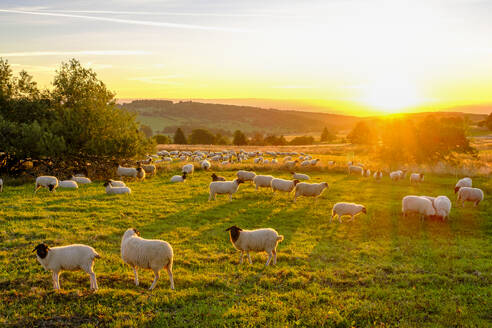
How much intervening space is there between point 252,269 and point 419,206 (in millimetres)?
10823

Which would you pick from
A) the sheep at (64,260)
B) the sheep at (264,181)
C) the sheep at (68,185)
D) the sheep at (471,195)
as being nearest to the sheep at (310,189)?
the sheep at (264,181)

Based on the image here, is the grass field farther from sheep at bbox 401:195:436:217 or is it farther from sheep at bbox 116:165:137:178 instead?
sheep at bbox 116:165:137:178

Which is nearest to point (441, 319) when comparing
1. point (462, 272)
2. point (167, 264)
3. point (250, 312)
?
point (462, 272)

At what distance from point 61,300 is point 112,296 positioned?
3.74 feet

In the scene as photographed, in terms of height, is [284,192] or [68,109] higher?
[68,109]

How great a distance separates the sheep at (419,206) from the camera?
1563cm

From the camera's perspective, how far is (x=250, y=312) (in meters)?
7.14

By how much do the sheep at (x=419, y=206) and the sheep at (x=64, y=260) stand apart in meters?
15.0

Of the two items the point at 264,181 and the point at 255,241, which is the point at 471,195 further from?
the point at 255,241

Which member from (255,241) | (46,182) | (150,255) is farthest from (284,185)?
(46,182)

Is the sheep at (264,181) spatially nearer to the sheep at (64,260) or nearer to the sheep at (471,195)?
the sheep at (471,195)

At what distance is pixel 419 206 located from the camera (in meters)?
15.8

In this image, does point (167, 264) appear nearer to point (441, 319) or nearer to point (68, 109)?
point (441, 319)

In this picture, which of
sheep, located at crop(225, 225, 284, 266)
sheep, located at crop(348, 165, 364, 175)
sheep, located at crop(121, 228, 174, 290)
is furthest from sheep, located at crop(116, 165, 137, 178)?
sheep, located at crop(348, 165, 364, 175)
